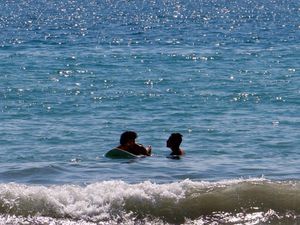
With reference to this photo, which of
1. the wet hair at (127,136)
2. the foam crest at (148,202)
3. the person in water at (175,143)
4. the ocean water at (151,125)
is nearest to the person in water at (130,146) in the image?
the wet hair at (127,136)

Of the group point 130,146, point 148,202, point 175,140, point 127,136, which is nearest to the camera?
point 148,202

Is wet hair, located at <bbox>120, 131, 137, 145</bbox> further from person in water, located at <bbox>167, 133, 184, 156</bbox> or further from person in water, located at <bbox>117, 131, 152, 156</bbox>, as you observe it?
person in water, located at <bbox>167, 133, 184, 156</bbox>

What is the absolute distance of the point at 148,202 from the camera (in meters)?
16.5

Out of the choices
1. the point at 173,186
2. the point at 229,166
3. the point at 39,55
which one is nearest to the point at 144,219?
the point at 173,186

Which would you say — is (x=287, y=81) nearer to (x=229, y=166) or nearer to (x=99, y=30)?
(x=229, y=166)

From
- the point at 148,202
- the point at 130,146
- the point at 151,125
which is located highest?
the point at 151,125

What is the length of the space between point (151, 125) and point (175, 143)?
16.0ft

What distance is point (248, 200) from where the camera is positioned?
55.3ft

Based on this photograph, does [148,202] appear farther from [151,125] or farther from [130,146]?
[151,125]

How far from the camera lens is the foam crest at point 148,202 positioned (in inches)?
642

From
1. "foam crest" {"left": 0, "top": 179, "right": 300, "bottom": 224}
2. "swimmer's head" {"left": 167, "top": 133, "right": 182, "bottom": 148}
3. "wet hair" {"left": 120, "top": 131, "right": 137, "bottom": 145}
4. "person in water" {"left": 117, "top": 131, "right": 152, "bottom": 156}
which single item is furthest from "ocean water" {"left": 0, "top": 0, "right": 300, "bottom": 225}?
"wet hair" {"left": 120, "top": 131, "right": 137, "bottom": 145}

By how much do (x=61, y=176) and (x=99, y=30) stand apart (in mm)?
38169

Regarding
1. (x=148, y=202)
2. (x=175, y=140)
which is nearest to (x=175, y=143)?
(x=175, y=140)

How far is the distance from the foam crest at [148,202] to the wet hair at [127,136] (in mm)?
3493
